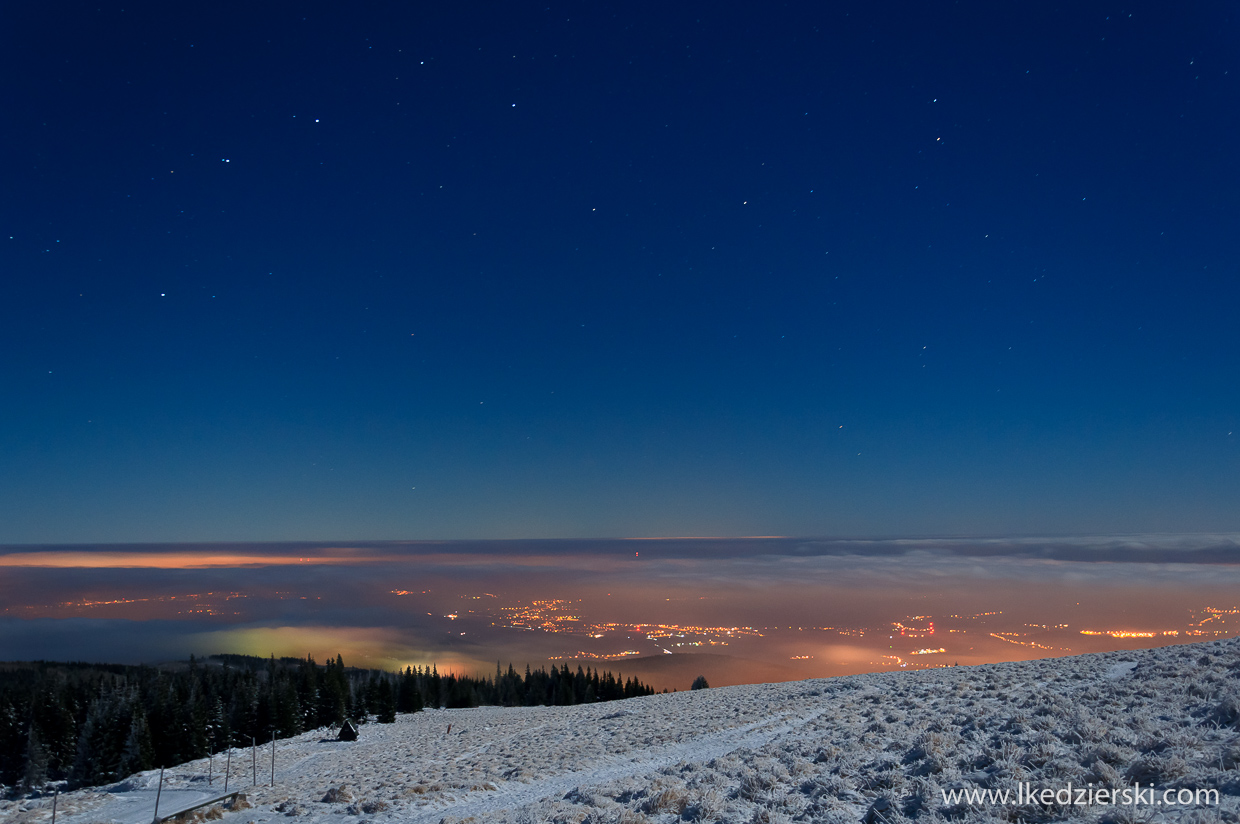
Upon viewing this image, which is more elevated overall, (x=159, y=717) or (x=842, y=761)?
(x=842, y=761)

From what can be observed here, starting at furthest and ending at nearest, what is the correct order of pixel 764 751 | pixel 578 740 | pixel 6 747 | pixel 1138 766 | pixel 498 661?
pixel 498 661 → pixel 6 747 → pixel 578 740 → pixel 764 751 → pixel 1138 766

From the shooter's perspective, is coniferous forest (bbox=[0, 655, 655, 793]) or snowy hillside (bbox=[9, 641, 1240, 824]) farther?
coniferous forest (bbox=[0, 655, 655, 793])

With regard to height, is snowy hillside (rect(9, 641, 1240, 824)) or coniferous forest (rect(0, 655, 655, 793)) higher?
snowy hillside (rect(9, 641, 1240, 824))

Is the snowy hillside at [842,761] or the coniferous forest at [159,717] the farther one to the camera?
the coniferous forest at [159,717]

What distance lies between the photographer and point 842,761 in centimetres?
1123

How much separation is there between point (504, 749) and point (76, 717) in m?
56.3

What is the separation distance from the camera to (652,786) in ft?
37.7

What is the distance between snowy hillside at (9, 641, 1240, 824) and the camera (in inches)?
310

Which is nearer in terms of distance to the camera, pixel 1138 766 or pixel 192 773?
pixel 1138 766

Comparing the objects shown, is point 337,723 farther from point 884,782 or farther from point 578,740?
point 884,782

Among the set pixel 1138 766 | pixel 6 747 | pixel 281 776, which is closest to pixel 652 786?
pixel 1138 766

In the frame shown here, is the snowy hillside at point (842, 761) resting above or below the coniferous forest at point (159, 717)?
above

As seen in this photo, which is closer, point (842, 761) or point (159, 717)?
point (842, 761)

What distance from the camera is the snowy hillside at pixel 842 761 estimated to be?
25.8ft
